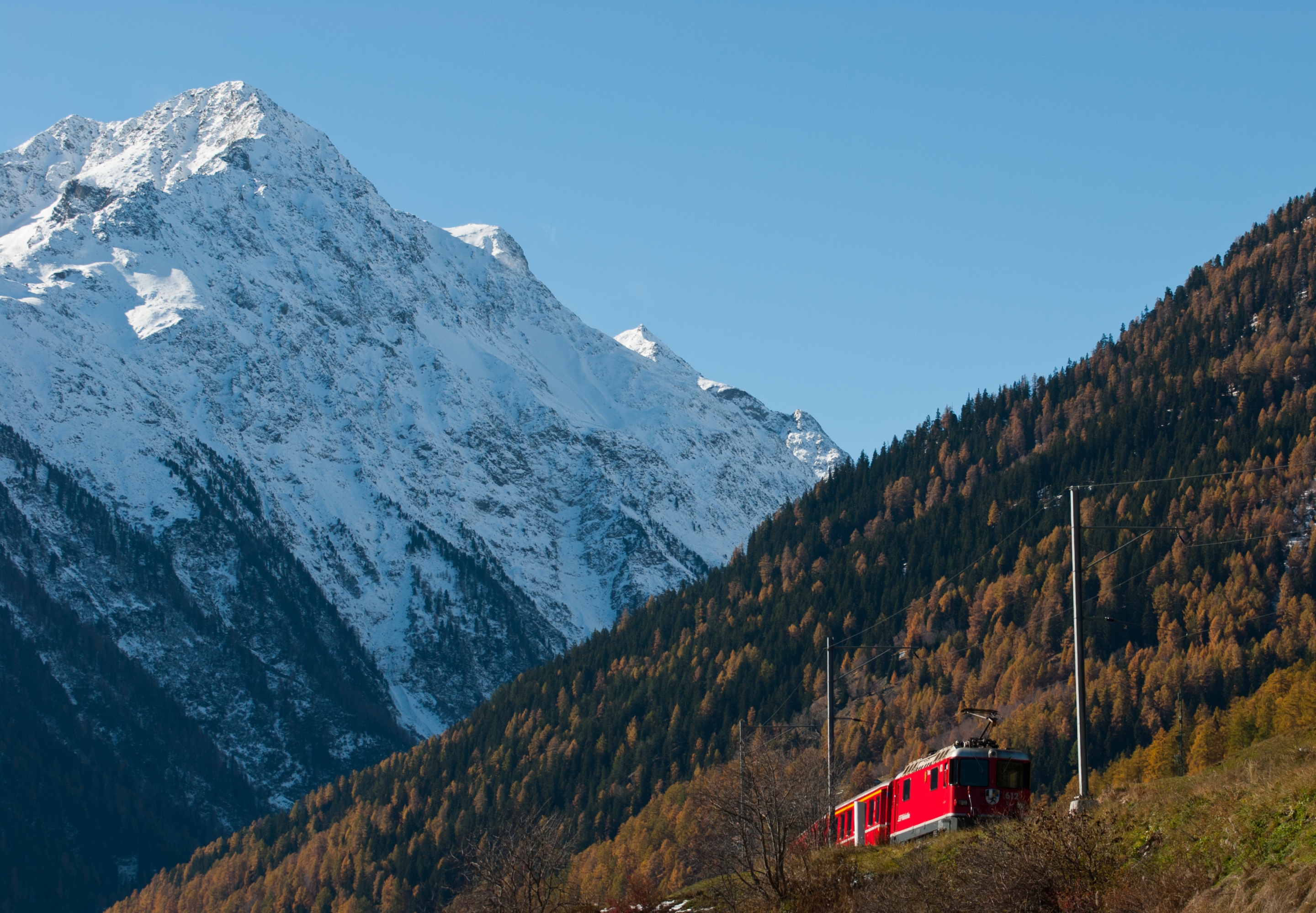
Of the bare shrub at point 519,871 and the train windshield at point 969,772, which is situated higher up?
the train windshield at point 969,772

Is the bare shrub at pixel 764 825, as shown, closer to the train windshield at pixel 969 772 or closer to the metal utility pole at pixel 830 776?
the metal utility pole at pixel 830 776

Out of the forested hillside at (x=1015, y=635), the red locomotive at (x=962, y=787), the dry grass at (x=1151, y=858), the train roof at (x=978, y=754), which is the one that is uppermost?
the forested hillside at (x=1015, y=635)

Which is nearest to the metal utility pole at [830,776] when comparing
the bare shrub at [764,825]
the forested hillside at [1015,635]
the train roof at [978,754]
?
the bare shrub at [764,825]

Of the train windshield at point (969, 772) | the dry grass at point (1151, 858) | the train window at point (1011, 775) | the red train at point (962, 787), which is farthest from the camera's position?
the train window at point (1011, 775)

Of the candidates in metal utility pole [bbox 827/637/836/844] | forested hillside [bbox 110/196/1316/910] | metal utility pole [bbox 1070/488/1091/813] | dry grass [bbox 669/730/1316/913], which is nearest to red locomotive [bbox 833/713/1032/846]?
metal utility pole [bbox 1070/488/1091/813]

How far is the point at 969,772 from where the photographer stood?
4072cm

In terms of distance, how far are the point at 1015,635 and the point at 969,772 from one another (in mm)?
113515

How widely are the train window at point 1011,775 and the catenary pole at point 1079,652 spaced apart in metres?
4.39

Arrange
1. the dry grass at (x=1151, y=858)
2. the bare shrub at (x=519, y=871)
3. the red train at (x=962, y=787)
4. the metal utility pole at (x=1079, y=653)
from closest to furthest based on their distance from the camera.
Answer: the dry grass at (x=1151, y=858)
the metal utility pole at (x=1079, y=653)
the red train at (x=962, y=787)
the bare shrub at (x=519, y=871)

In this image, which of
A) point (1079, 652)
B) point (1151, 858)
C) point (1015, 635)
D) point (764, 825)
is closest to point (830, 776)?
point (764, 825)

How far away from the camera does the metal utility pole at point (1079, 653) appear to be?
1374 inches

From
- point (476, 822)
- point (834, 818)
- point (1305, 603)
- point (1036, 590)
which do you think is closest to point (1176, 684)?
point (1305, 603)

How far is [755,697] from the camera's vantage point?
571 ft

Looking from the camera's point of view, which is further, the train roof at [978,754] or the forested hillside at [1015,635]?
the forested hillside at [1015,635]
